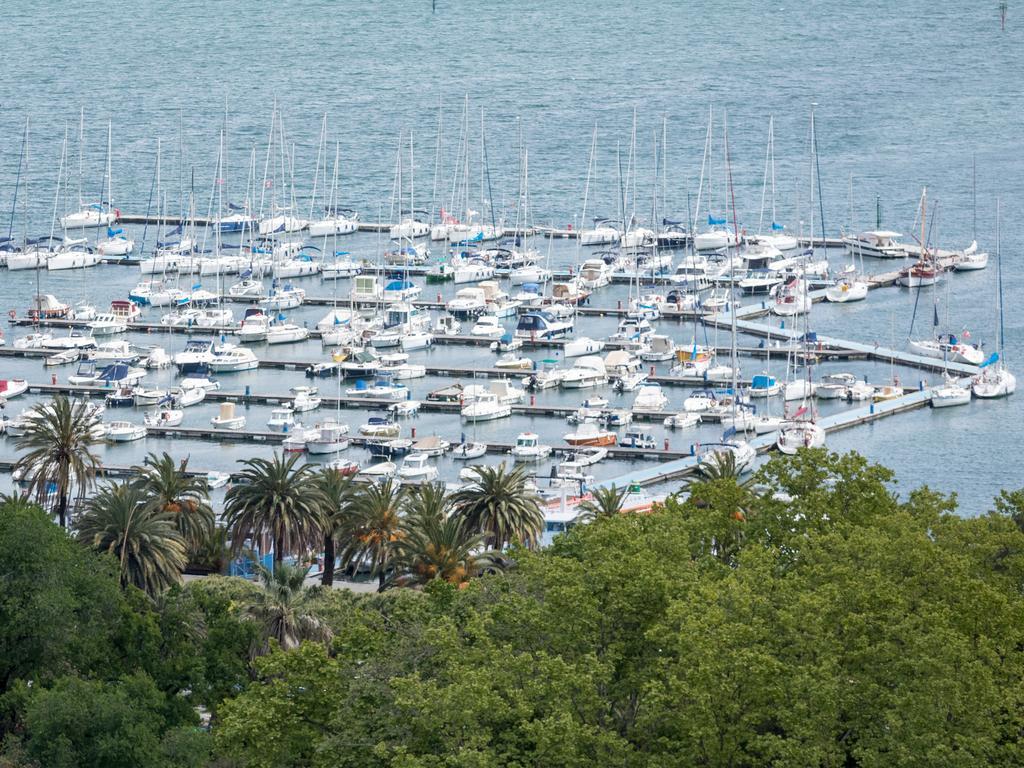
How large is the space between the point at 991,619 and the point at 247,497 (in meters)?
34.6

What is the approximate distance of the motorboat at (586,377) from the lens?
126 metres

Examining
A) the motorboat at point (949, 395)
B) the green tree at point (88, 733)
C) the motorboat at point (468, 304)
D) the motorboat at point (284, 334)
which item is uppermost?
the motorboat at point (468, 304)

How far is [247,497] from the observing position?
8050cm

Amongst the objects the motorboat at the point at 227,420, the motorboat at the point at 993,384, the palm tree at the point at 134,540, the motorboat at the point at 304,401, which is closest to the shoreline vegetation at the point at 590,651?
the palm tree at the point at 134,540

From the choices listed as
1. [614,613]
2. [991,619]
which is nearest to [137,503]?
[614,613]

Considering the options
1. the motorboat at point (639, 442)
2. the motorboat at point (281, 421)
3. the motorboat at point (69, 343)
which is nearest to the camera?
the motorboat at point (639, 442)

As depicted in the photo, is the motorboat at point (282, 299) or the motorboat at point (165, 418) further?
the motorboat at point (282, 299)

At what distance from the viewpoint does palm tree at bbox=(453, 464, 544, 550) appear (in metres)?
80.1

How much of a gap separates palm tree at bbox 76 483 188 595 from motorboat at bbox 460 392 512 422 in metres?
44.1

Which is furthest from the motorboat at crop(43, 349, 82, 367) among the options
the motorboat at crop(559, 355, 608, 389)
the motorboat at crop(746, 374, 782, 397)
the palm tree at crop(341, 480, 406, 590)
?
the palm tree at crop(341, 480, 406, 590)

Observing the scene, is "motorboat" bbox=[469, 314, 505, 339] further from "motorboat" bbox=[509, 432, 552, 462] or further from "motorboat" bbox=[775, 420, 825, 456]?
"motorboat" bbox=[775, 420, 825, 456]

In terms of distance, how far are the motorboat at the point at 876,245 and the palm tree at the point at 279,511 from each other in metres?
87.1

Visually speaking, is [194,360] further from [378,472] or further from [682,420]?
[682,420]

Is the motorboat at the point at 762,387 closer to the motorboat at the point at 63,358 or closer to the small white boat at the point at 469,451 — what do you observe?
the small white boat at the point at 469,451
